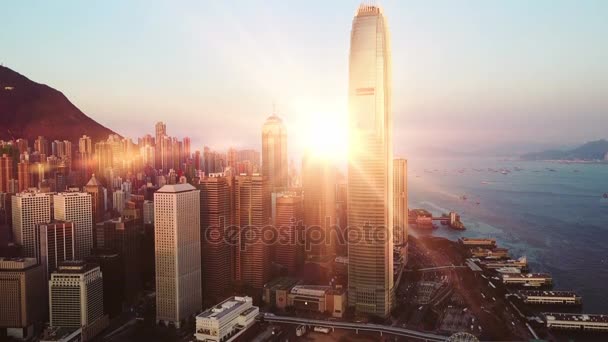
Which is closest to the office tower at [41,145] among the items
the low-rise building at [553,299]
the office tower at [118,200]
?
the office tower at [118,200]

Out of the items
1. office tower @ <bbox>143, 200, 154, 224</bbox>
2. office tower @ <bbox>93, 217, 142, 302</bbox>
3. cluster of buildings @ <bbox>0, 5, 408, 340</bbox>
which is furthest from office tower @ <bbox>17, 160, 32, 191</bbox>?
office tower @ <bbox>143, 200, 154, 224</bbox>

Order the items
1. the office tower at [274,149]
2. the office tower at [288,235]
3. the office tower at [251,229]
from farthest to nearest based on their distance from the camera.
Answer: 1. the office tower at [274,149]
2. the office tower at [288,235]
3. the office tower at [251,229]

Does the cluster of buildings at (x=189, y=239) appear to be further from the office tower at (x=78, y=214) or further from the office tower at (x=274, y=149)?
the office tower at (x=274, y=149)

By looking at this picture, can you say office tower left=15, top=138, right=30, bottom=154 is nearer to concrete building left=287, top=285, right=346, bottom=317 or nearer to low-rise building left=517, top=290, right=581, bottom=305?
concrete building left=287, top=285, right=346, bottom=317

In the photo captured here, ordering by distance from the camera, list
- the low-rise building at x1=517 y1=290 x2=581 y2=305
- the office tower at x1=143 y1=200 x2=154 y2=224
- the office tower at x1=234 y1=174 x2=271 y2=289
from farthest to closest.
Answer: the office tower at x1=143 y1=200 x2=154 y2=224, the office tower at x1=234 y1=174 x2=271 y2=289, the low-rise building at x1=517 y1=290 x2=581 y2=305

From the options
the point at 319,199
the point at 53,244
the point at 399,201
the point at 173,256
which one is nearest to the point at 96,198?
the point at 53,244
